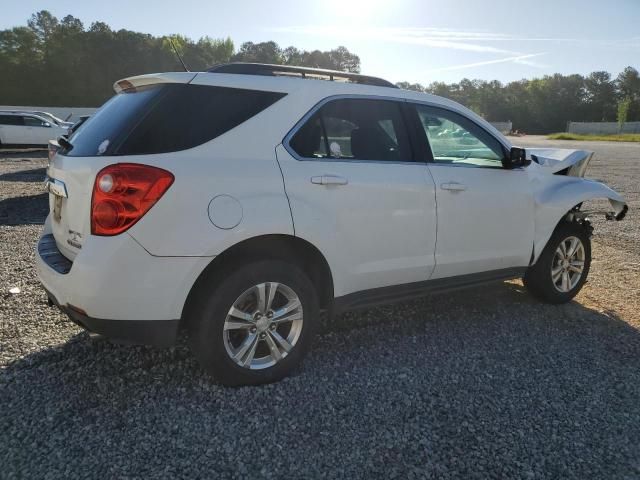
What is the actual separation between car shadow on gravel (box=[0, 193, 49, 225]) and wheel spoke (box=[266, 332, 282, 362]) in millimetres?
5837

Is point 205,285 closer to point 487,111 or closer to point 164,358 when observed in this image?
point 164,358

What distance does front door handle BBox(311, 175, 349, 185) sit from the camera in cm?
304

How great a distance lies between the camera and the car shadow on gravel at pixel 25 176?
1240cm

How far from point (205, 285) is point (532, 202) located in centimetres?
288

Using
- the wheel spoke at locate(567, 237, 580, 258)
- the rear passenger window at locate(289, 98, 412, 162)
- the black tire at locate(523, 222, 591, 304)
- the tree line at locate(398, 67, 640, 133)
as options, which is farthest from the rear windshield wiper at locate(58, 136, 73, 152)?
the tree line at locate(398, 67, 640, 133)

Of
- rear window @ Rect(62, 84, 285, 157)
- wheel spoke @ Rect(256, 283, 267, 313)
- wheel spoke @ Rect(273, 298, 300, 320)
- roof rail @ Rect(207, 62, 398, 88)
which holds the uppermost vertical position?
roof rail @ Rect(207, 62, 398, 88)

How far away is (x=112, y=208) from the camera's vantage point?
8.38ft

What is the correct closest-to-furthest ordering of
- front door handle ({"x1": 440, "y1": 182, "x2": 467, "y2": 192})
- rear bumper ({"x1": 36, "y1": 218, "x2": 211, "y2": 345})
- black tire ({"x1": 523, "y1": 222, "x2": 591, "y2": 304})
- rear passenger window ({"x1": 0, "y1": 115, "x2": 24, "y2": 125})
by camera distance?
rear bumper ({"x1": 36, "y1": 218, "x2": 211, "y2": 345})
front door handle ({"x1": 440, "y1": 182, "x2": 467, "y2": 192})
black tire ({"x1": 523, "y1": 222, "x2": 591, "y2": 304})
rear passenger window ({"x1": 0, "y1": 115, "x2": 24, "y2": 125})

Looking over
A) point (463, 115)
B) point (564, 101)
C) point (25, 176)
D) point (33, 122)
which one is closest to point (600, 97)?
point (564, 101)

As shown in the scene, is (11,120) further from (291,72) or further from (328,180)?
(328,180)

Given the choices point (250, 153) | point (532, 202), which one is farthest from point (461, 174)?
point (250, 153)

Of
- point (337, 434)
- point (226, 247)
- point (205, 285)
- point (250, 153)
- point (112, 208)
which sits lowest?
point (337, 434)

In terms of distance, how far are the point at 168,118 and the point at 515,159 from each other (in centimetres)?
275

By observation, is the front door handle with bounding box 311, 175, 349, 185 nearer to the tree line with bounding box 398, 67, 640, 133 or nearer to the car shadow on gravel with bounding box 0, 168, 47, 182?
the car shadow on gravel with bounding box 0, 168, 47, 182
